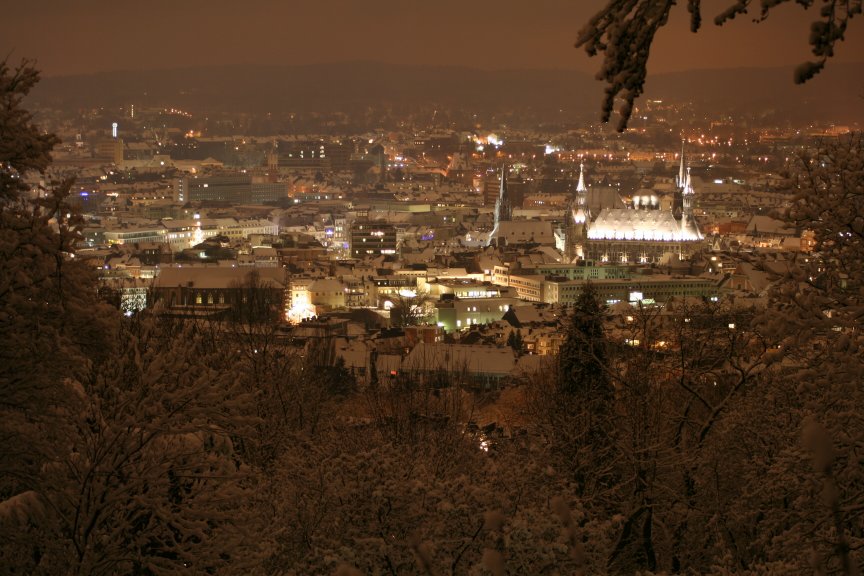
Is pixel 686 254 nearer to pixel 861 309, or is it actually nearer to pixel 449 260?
pixel 449 260

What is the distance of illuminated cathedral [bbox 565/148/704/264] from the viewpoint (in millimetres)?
43094

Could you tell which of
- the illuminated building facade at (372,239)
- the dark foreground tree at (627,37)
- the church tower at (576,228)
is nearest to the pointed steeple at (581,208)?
the church tower at (576,228)

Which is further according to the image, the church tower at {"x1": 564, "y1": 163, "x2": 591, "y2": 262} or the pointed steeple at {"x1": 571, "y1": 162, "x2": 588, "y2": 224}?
the pointed steeple at {"x1": 571, "y1": 162, "x2": 588, "y2": 224}

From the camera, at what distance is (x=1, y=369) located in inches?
133

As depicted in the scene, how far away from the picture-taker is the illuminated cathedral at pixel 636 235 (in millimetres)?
43094

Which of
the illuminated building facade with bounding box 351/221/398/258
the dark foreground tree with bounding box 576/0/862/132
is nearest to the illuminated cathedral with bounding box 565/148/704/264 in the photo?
the illuminated building facade with bounding box 351/221/398/258

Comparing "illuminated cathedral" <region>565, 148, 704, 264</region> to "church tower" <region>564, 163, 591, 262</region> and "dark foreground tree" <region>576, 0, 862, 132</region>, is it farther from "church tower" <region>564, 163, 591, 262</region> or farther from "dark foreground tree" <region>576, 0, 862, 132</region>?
"dark foreground tree" <region>576, 0, 862, 132</region>

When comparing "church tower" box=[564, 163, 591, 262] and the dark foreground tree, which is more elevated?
the dark foreground tree

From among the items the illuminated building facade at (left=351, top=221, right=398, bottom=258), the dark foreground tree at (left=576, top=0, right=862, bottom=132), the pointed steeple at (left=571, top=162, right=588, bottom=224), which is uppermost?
the dark foreground tree at (left=576, top=0, right=862, bottom=132)

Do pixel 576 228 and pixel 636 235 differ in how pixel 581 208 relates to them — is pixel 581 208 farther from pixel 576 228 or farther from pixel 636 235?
pixel 636 235

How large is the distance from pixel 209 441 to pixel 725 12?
9.63 feet

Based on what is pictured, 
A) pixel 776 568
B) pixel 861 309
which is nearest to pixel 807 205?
pixel 861 309

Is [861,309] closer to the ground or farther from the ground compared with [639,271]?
farther from the ground

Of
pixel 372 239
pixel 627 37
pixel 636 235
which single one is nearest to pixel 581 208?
pixel 636 235
